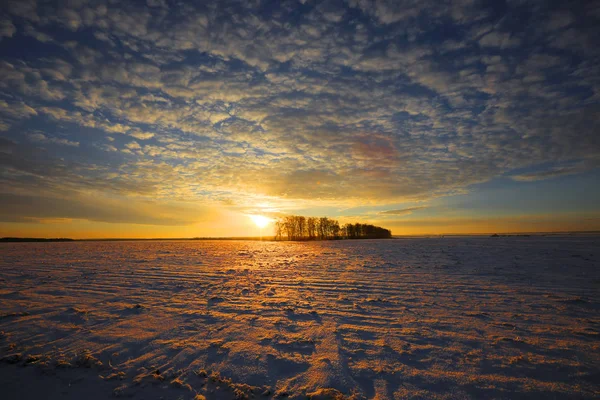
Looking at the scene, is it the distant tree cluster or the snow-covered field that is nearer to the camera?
the snow-covered field

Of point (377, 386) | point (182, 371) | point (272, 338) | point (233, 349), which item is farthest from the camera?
point (272, 338)

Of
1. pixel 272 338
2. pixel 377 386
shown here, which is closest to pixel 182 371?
pixel 272 338

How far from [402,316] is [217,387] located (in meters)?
5.46

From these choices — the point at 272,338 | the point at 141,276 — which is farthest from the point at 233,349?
the point at 141,276

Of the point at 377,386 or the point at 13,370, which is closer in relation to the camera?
the point at 377,386

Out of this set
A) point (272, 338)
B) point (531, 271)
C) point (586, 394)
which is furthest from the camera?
point (531, 271)

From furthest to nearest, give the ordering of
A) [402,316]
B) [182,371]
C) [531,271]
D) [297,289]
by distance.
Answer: [531,271], [297,289], [402,316], [182,371]

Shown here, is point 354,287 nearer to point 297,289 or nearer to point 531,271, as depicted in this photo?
point 297,289

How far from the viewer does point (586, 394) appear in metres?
4.04

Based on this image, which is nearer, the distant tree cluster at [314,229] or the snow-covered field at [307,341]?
the snow-covered field at [307,341]

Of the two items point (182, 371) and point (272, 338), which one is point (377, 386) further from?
point (182, 371)

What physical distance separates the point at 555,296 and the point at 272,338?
33.4ft

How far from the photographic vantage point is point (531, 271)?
561 inches

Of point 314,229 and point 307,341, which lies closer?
point 307,341
